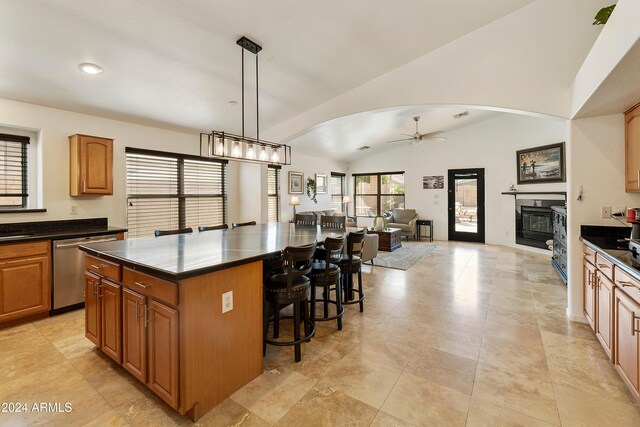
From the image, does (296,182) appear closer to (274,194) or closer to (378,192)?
(274,194)

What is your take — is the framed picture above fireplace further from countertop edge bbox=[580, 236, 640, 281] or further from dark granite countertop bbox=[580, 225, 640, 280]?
countertop edge bbox=[580, 236, 640, 281]

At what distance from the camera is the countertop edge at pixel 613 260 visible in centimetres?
170

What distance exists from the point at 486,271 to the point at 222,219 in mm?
5079

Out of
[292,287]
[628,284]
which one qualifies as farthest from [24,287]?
[628,284]

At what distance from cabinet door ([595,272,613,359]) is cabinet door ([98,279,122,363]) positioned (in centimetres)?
366

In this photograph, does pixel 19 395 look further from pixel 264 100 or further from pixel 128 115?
pixel 264 100

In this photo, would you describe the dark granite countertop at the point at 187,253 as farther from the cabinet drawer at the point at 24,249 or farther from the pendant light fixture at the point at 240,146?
the cabinet drawer at the point at 24,249

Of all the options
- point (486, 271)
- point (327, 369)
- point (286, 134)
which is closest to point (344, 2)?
point (286, 134)

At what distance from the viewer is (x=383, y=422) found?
1.69 m

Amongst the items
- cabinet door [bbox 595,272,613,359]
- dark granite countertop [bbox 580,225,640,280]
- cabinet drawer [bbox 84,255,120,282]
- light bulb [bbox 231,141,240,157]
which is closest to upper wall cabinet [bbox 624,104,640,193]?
dark granite countertop [bbox 580,225,640,280]

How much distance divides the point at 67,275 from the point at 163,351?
2.45 meters

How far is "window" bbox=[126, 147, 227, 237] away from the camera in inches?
175

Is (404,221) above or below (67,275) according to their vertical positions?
above

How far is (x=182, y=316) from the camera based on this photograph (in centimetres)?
162
